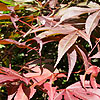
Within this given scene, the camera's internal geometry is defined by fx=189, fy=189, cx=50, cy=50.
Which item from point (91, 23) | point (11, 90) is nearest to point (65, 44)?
point (91, 23)

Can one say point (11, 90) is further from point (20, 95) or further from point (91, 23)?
point (91, 23)

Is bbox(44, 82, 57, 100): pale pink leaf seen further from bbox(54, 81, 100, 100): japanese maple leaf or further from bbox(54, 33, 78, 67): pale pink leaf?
bbox(54, 33, 78, 67): pale pink leaf

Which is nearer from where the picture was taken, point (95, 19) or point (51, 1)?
point (95, 19)

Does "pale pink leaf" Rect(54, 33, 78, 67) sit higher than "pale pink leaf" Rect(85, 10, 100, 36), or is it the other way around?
"pale pink leaf" Rect(85, 10, 100, 36)

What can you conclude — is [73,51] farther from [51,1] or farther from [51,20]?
[51,1]

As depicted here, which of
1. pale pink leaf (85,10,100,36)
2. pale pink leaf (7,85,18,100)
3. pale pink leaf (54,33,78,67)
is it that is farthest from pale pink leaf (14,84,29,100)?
pale pink leaf (85,10,100,36)

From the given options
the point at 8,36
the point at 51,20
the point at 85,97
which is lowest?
the point at 85,97

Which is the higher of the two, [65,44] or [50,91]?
[65,44]

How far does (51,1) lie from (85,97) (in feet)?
1.33

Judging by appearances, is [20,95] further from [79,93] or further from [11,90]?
[79,93]

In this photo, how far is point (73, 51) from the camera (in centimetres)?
58

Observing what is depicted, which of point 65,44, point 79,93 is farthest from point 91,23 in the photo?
point 79,93

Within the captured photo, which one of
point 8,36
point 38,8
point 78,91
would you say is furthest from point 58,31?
point 8,36

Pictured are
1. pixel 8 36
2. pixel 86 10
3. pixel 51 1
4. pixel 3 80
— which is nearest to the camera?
pixel 3 80
